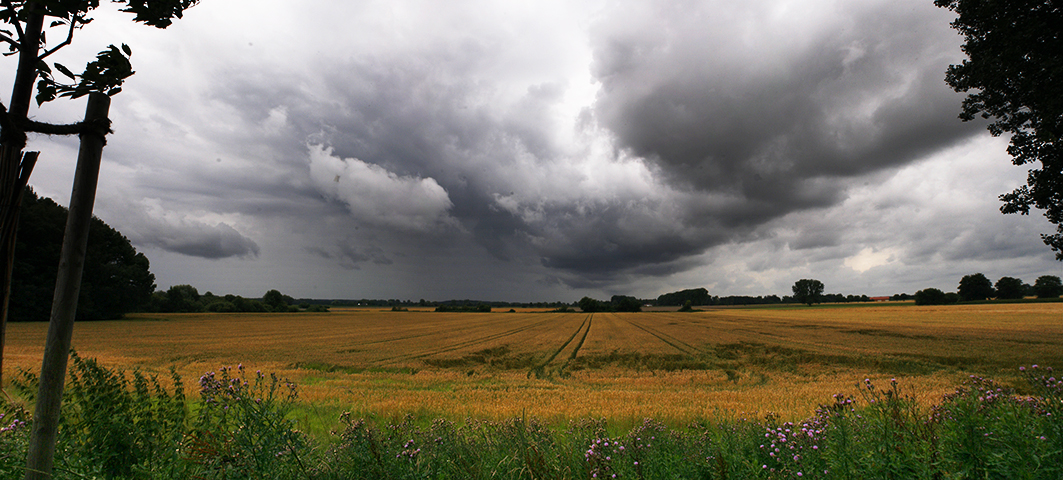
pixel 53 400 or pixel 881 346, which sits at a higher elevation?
pixel 53 400

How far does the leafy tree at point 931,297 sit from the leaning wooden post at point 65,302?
13909cm

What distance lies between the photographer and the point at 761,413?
991 centimetres

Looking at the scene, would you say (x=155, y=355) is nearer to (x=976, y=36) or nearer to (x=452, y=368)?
(x=452, y=368)

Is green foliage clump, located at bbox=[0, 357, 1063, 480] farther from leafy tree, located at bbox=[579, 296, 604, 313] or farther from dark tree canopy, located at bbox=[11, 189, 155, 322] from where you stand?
leafy tree, located at bbox=[579, 296, 604, 313]

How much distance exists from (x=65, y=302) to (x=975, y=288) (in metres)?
145

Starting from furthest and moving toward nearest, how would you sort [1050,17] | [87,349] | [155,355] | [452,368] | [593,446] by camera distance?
1. [87,349]
2. [155,355]
3. [452,368]
4. [1050,17]
5. [593,446]

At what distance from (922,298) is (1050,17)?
123 metres

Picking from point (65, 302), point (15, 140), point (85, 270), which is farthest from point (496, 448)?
point (85, 270)

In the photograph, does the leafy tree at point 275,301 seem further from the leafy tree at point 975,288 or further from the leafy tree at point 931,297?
the leafy tree at point 975,288

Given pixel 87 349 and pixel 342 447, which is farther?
pixel 87 349

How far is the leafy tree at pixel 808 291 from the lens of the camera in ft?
423

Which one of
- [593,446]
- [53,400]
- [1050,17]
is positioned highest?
[1050,17]

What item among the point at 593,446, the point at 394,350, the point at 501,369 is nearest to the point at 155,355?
the point at 394,350

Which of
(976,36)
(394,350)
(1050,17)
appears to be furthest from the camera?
(394,350)
